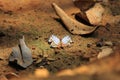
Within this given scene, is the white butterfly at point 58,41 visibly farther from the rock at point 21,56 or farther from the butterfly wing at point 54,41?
the rock at point 21,56

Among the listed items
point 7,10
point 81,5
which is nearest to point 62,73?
point 7,10

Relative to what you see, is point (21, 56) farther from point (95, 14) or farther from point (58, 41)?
point (95, 14)

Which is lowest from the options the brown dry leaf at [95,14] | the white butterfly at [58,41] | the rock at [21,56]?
the rock at [21,56]

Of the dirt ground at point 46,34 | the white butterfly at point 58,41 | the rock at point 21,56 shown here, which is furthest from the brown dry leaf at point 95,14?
the rock at point 21,56

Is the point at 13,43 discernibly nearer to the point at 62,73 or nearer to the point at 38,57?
the point at 38,57

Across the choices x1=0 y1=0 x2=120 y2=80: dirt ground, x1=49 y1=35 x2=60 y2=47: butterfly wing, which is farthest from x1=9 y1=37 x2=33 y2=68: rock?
x1=49 y1=35 x2=60 y2=47: butterfly wing

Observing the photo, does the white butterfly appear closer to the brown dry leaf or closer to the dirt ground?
the dirt ground

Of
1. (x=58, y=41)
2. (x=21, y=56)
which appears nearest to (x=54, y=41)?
(x=58, y=41)
